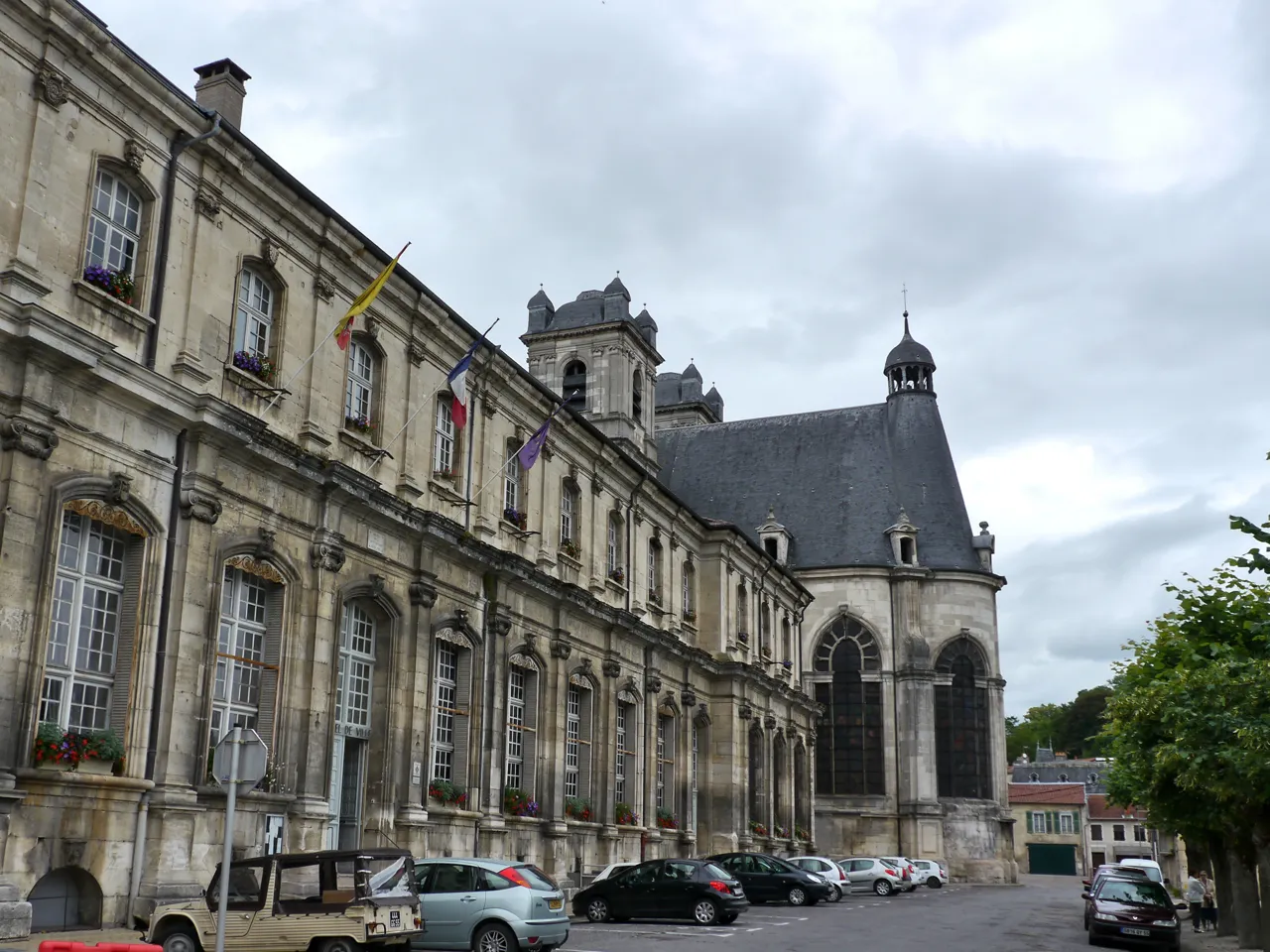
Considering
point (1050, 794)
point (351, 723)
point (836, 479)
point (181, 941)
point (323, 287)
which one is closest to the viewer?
point (181, 941)

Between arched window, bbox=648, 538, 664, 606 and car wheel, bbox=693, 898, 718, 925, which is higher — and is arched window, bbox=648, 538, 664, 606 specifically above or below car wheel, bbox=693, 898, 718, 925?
above

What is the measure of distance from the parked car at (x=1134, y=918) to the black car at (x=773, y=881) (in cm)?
785

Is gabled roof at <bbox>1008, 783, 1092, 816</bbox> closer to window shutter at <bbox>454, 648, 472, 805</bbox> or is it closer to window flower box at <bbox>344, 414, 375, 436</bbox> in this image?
window shutter at <bbox>454, 648, 472, 805</bbox>

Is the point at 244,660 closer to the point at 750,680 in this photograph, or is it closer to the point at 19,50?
the point at 19,50

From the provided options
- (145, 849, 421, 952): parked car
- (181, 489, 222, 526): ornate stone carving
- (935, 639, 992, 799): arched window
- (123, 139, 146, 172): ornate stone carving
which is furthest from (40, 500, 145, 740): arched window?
(935, 639, 992, 799): arched window

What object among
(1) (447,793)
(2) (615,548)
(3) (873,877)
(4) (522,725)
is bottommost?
(3) (873,877)

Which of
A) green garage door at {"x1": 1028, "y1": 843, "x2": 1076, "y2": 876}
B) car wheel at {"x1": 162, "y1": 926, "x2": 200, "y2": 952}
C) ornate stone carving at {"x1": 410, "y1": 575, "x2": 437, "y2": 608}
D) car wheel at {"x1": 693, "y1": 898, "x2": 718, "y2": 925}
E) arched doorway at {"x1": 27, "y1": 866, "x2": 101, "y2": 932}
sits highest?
ornate stone carving at {"x1": 410, "y1": 575, "x2": 437, "y2": 608}

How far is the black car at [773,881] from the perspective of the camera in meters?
29.2

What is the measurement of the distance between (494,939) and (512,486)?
12.5 m

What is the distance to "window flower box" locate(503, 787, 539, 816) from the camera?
976 inches

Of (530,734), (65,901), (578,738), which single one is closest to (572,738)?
(578,738)

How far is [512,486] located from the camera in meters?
26.4

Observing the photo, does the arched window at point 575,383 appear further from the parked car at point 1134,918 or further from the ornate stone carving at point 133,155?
the ornate stone carving at point 133,155

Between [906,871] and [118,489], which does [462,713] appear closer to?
[118,489]
